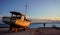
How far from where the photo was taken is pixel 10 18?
30078mm

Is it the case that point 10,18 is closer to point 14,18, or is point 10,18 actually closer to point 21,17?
point 14,18

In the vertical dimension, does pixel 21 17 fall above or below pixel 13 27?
above

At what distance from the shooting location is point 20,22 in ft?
104

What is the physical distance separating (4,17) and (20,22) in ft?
11.6

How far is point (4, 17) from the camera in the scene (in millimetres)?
30031

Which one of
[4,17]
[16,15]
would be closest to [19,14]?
[16,15]

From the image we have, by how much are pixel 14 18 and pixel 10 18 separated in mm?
793

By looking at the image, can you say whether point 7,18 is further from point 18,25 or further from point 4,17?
→ point 18,25

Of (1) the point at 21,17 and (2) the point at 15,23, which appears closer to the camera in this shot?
(2) the point at 15,23

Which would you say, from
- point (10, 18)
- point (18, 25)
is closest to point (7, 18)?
point (10, 18)

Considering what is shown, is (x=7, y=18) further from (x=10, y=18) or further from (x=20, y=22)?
(x=20, y=22)

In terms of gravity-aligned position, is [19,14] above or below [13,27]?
above

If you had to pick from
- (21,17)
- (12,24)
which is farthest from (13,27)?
(21,17)

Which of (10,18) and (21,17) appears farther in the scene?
(21,17)
